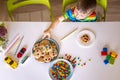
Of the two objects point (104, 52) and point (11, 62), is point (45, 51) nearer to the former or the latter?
point (11, 62)

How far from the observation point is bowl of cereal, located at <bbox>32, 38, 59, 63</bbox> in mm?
1197

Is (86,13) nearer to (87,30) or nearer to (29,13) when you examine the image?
(87,30)

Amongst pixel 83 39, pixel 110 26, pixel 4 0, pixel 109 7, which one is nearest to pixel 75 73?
pixel 83 39

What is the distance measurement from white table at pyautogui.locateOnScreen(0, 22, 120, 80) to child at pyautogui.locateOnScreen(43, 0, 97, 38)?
0.03m

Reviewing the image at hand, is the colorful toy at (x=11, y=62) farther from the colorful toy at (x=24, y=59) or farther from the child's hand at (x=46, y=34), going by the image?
the child's hand at (x=46, y=34)

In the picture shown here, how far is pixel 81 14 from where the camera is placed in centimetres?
125

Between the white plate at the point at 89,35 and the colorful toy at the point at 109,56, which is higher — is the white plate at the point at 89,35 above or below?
above

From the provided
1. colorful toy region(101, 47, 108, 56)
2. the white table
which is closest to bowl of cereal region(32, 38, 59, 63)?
the white table

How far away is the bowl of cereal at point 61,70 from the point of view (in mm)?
1177

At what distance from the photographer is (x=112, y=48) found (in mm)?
1198

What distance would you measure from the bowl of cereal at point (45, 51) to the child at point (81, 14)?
53 mm

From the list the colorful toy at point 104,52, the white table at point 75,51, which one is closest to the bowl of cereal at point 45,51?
the white table at point 75,51

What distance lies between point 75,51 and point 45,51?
156 mm

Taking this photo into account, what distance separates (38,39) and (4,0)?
35.8 inches
